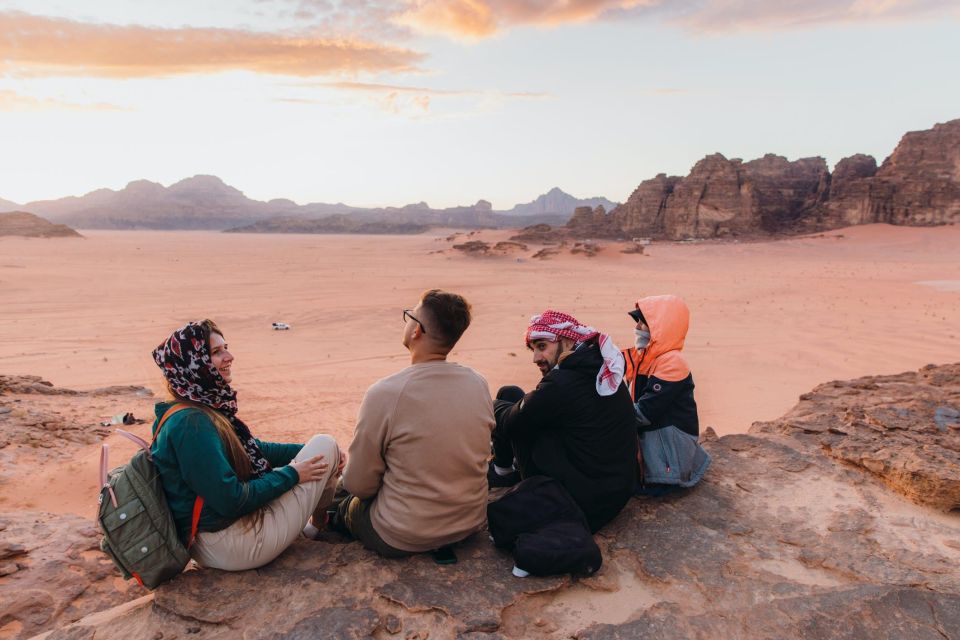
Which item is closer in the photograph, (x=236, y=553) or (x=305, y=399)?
(x=236, y=553)

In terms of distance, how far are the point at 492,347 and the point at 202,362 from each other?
9444mm

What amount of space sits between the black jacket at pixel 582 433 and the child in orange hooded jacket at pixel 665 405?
17.1 inches

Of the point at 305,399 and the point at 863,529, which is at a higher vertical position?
the point at 863,529

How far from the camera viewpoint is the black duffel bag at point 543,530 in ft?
8.36

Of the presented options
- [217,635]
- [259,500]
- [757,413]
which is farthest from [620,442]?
[757,413]

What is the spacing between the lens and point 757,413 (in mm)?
7555

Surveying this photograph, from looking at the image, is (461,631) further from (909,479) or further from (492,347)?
(492,347)

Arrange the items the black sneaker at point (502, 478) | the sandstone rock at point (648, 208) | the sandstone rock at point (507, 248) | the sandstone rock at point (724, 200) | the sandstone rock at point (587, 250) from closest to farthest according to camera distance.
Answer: the black sneaker at point (502, 478), the sandstone rock at point (587, 250), the sandstone rock at point (507, 248), the sandstone rock at point (724, 200), the sandstone rock at point (648, 208)

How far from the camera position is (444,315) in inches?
98.9

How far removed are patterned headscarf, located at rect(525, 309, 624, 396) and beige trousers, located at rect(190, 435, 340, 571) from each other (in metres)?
1.33

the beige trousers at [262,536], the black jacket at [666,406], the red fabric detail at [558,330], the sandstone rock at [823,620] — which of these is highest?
the red fabric detail at [558,330]

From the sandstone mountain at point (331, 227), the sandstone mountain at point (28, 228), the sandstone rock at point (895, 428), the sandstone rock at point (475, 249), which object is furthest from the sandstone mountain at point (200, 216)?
the sandstone rock at point (895, 428)

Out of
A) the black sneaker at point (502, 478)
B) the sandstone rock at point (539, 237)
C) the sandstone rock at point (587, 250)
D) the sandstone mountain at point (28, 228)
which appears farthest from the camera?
the sandstone mountain at point (28, 228)

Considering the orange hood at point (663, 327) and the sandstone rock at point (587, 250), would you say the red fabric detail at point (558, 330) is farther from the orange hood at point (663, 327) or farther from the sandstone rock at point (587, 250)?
the sandstone rock at point (587, 250)
